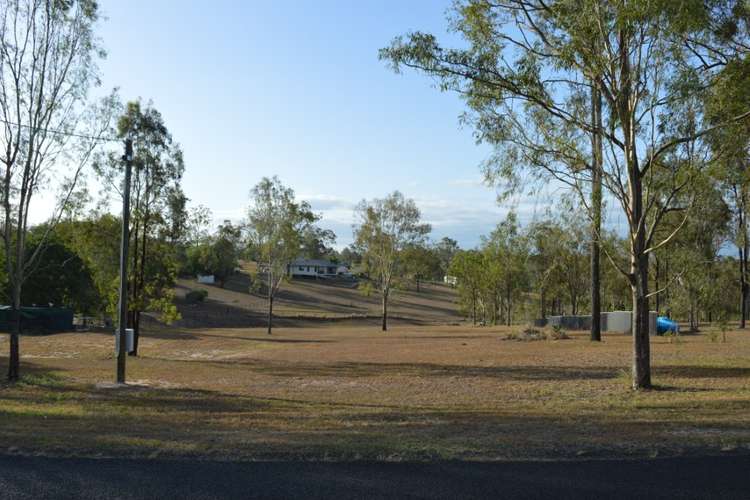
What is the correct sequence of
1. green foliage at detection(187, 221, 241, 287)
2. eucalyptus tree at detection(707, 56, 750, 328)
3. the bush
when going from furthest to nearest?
1. green foliage at detection(187, 221, 241, 287)
2. the bush
3. eucalyptus tree at detection(707, 56, 750, 328)

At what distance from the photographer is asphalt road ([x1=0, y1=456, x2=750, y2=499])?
607 centimetres

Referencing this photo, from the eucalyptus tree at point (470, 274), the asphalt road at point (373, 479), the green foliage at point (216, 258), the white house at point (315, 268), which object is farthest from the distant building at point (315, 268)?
the asphalt road at point (373, 479)

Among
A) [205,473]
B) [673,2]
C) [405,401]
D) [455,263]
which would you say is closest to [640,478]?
[205,473]

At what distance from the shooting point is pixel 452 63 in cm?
1673

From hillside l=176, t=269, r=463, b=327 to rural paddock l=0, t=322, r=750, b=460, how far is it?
131 feet

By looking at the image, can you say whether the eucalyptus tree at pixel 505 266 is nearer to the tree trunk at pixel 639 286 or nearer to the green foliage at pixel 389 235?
the green foliage at pixel 389 235

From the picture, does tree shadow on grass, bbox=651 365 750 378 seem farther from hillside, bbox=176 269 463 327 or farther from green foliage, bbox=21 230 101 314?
hillside, bbox=176 269 463 327

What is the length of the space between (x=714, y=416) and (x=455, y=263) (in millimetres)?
63887

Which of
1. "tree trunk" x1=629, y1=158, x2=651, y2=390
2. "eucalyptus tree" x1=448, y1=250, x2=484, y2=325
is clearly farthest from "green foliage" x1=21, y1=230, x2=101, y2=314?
"tree trunk" x1=629, y1=158, x2=651, y2=390

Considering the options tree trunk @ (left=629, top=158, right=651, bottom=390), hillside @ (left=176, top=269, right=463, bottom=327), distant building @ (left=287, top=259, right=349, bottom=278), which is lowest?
hillside @ (left=176, top=269, right=463, bottom=327)

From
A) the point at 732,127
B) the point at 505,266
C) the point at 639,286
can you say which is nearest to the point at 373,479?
the point at 639,286

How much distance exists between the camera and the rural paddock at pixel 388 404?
7.89m

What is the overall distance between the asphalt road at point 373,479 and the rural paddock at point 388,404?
1.38 ft

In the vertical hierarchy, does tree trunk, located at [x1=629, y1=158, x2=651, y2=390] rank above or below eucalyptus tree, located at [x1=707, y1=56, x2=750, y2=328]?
below
